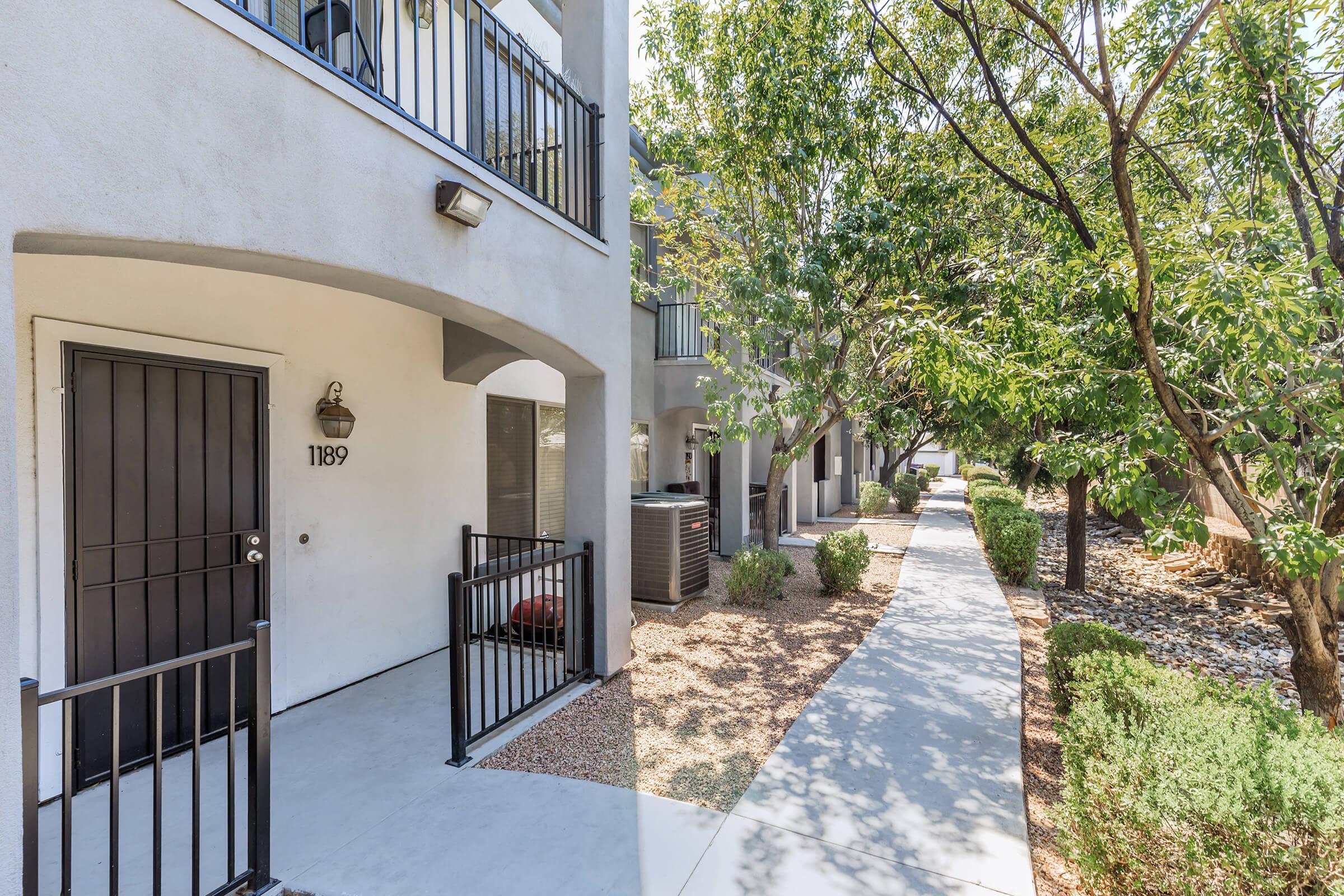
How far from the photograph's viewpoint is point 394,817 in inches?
126

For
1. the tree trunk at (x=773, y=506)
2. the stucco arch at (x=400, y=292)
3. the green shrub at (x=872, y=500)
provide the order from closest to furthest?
the stucco arch at (x=400, y=292), the tree trunk at (x=773, y=506), the green shrub at (x=872, y=500)

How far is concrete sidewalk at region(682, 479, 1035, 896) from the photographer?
9.13ft

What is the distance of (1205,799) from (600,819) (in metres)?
2.41

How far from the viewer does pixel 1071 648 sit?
4.37m

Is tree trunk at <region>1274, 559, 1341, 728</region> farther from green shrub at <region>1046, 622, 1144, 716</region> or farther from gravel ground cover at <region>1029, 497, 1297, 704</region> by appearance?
gravel ground cover at <region>1029, 497, 1297, 704</region>

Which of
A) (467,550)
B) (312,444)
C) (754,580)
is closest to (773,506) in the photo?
(754,580)

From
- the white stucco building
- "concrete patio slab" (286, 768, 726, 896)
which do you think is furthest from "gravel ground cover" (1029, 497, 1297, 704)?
the white stucco building

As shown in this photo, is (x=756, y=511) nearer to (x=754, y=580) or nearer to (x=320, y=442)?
(x=754, y=580)

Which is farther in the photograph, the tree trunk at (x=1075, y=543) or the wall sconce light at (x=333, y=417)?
the tree trunk at (x=1075, y=543)

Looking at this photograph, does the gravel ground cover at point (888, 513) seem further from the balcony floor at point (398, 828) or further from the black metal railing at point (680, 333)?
the balcony floor at point (398, 828)

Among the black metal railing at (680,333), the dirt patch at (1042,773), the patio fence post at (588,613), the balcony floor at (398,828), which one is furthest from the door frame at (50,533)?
the black metal railing at (680,333)

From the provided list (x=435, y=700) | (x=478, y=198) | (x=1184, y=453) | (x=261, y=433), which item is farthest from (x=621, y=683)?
(x=1184, y=453)

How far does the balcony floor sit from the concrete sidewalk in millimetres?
332

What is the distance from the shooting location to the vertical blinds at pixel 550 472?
288 inches
